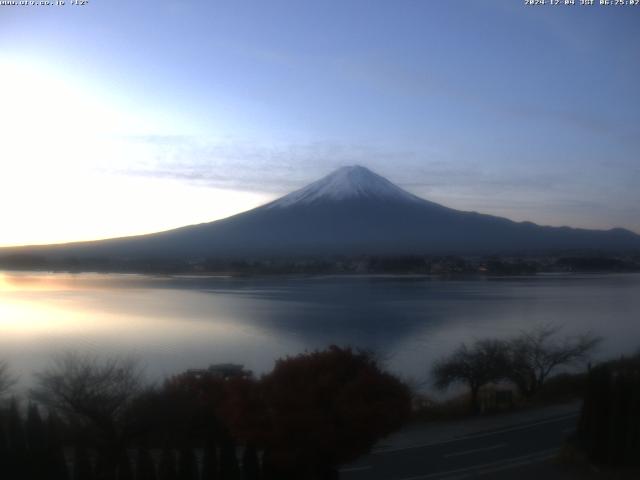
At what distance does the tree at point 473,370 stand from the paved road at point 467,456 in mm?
1968

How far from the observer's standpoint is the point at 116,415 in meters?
5.65

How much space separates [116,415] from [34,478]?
100 cm

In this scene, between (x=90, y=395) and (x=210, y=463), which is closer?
(x=210, y=463)

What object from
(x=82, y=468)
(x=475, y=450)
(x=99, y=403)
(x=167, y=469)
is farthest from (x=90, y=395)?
(x=475, y=450)

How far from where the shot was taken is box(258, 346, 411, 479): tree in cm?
521

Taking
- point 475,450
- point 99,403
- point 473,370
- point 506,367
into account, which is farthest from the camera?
point 506,367

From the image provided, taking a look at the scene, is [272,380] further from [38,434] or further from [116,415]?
[38,434]

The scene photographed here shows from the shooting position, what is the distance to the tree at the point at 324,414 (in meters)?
5.21

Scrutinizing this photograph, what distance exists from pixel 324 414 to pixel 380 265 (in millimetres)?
30801

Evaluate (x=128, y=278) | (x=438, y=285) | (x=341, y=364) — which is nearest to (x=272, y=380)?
(x=341, y=364)

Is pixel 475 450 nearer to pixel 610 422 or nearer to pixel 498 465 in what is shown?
pixel 498 465

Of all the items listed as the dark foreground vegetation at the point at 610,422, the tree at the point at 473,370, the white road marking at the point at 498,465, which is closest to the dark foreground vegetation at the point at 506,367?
the tree at the point at 473,370

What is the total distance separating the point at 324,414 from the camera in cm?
526

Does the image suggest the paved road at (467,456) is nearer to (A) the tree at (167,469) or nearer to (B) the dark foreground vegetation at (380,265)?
(A) the tree at (167,469)
